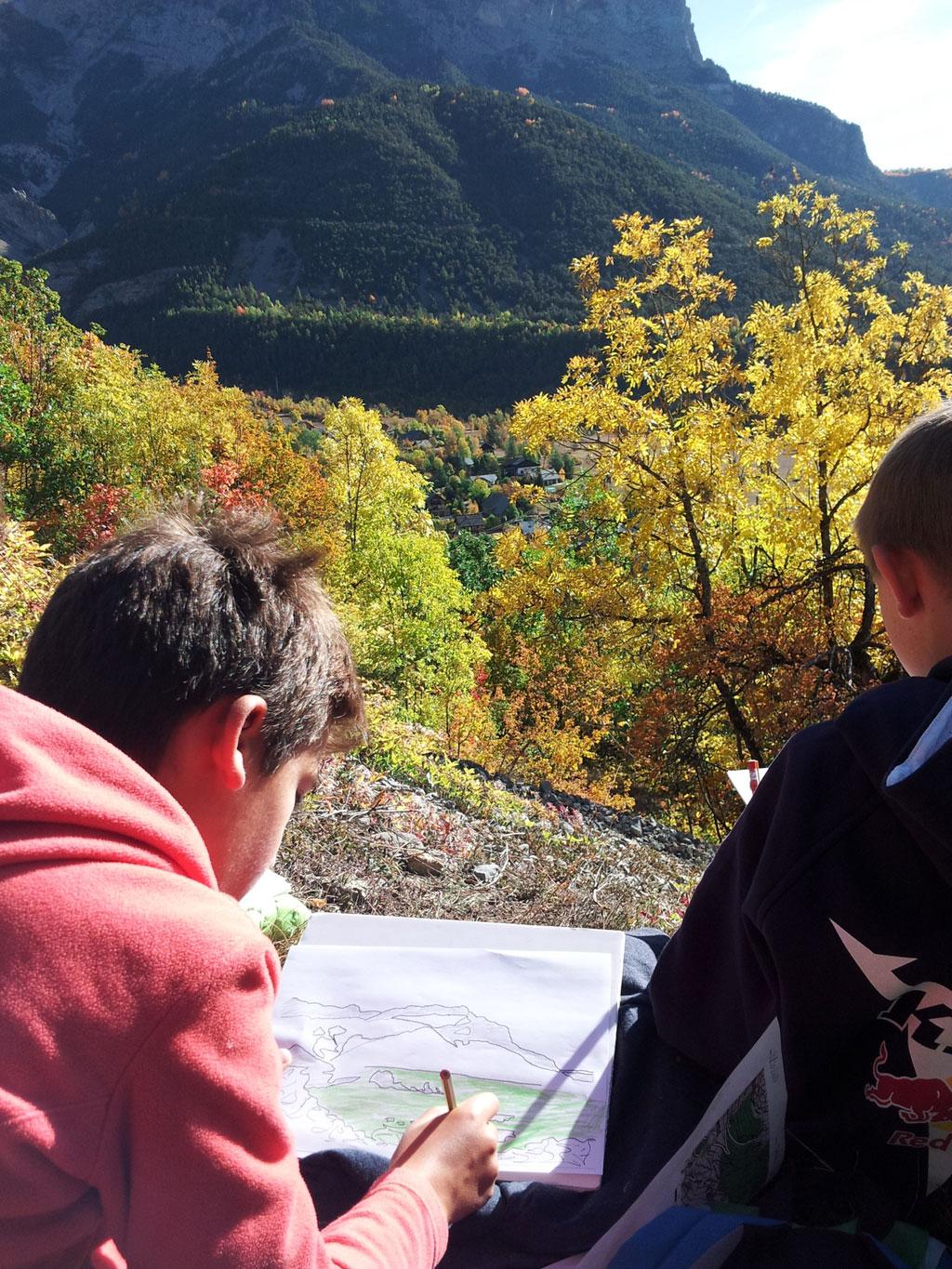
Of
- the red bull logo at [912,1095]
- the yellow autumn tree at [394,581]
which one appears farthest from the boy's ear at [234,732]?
the yellow autumn tree at [394,581]

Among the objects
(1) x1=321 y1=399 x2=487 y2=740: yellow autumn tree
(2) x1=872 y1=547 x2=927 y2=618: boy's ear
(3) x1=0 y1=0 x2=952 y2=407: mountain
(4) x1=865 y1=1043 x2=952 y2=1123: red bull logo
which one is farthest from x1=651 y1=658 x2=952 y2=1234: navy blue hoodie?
(3) x1=0 y1=0 x2=952 y2=407: mountain

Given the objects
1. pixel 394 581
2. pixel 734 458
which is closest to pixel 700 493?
pixel 734 458

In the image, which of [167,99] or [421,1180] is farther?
[167,99]

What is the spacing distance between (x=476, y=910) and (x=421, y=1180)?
1538 mm

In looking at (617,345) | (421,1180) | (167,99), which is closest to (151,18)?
(167,99)

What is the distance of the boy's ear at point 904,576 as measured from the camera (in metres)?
1.58

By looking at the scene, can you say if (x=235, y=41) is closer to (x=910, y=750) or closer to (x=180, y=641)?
(x=180, y=641)

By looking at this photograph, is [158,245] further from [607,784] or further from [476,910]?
[476,910]

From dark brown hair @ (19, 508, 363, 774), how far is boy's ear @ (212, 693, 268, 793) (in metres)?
0.02

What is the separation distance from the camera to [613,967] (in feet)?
5.99

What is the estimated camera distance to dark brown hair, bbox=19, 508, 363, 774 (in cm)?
118

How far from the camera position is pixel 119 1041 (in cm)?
91

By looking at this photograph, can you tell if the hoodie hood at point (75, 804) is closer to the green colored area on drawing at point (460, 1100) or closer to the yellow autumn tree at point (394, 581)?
the green colored area on drawing at point (460, 1100)

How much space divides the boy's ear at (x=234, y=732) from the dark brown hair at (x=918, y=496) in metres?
1.13
